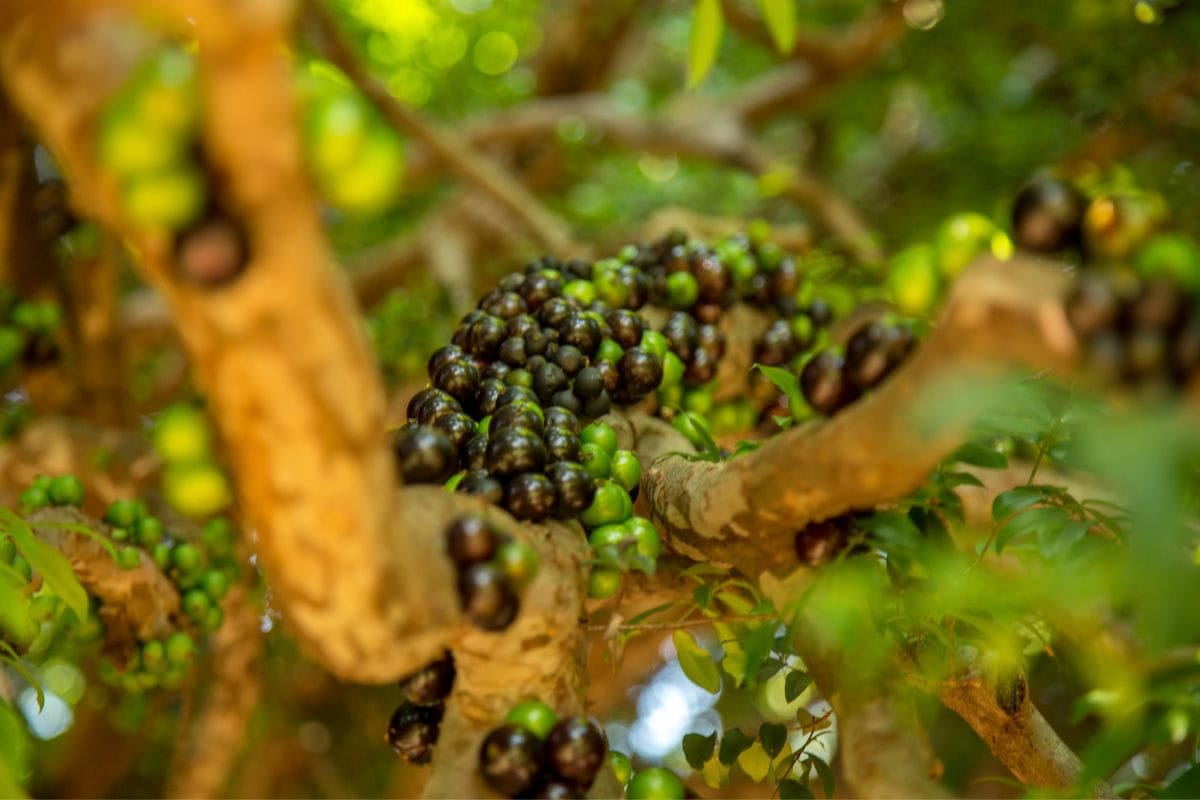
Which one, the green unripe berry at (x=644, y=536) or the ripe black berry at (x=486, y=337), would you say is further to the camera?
the ripe black berry at (x=486, y=337)

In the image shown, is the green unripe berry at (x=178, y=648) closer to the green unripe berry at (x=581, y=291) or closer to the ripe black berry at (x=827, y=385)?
the green unripe berry at (x=581, y=291)

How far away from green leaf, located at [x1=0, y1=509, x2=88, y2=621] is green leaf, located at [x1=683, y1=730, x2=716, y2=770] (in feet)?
3.24

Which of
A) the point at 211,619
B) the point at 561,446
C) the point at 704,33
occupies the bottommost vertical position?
the point at 211,619

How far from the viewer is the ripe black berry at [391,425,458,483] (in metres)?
1.38

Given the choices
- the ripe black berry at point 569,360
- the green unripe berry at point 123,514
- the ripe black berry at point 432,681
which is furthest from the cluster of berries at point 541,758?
the green unripe berry at point 123,514

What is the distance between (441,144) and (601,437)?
2.05m

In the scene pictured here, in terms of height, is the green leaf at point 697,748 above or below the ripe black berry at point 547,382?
below

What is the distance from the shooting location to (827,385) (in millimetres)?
1246

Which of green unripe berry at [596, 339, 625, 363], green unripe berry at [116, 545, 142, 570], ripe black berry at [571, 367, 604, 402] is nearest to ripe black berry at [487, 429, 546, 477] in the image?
ripe black berry at [571, 367, 604, 402]

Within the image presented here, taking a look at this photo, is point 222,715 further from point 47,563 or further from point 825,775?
point 825,775

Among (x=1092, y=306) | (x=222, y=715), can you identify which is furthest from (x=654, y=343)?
(x=222, y=715)

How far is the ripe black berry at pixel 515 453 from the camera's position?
57.2 inches

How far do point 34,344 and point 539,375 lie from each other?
1.78m

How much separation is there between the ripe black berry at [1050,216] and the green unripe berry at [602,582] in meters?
0.77
